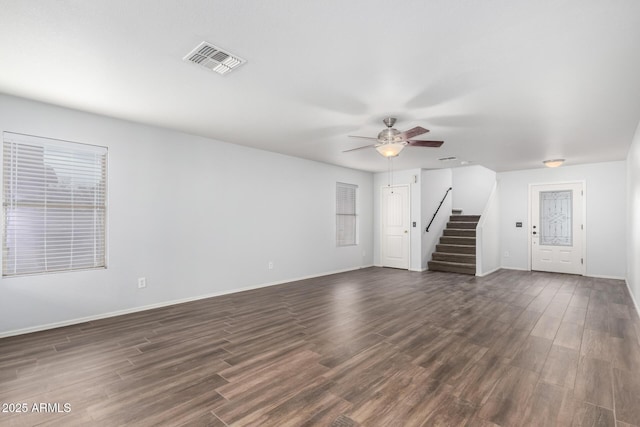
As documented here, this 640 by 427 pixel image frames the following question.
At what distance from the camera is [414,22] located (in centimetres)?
204

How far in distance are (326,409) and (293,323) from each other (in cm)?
177

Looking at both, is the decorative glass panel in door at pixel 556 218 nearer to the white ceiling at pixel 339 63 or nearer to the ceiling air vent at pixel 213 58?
the white ceiling at pixel 339 63

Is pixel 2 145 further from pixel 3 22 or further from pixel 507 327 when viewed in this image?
pixel 507 327

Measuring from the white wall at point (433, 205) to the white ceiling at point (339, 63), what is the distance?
3613 mm

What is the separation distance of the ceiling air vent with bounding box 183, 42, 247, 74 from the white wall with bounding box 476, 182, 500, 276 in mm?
6414

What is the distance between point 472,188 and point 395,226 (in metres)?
4.00

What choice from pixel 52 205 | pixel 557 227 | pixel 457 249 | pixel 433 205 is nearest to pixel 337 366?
pixel 52 205

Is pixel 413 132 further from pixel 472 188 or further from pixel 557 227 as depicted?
pixel 472 188

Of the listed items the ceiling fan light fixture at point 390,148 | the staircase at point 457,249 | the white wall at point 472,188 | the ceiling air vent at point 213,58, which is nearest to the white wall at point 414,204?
the staircase at point 457,249

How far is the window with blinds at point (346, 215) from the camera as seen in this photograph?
7.54 m

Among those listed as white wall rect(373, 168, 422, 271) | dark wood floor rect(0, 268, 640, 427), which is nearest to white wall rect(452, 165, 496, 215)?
white wall rect(373, 168, 422, 271)

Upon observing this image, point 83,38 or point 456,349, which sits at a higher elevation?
point 83,38

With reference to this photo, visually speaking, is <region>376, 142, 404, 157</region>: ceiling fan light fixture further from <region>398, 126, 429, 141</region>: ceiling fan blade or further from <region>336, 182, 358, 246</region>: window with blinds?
<region>336, 182, 358, 246</region>: window with blinds

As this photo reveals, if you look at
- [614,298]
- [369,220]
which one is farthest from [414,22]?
[369,220]
